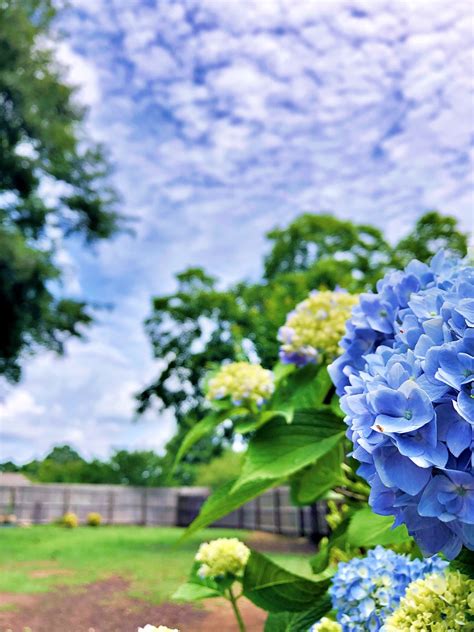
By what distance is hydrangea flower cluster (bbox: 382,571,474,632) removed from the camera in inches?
30.5

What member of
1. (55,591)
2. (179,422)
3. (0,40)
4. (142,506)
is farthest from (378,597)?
(142,506)

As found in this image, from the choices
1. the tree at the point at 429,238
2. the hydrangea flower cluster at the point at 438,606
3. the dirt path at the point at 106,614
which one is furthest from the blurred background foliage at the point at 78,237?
the hydrangea flower cluster at the point at 438,606

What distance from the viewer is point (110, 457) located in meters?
32.1

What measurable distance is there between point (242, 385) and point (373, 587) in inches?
30.2

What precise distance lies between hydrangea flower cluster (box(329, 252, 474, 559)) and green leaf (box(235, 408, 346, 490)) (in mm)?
412

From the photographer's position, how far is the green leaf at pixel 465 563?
821 millimetres

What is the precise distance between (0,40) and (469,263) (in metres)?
20.2

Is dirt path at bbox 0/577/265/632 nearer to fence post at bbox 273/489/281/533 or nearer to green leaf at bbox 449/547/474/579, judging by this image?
green leaf at bbox 449/547/474/579

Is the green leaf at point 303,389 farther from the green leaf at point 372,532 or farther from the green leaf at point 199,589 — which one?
the green leaf at point 199,589

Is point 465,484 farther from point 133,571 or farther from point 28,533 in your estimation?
point 28,533

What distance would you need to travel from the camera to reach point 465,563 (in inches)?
32.5

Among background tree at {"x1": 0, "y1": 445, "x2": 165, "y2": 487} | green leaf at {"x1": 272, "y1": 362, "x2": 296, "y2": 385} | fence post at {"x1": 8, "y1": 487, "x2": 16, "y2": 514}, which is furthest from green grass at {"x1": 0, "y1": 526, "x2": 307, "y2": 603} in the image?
background tree at {"x1": 0, "y1": 445, "x2": 165, "y2": 487}

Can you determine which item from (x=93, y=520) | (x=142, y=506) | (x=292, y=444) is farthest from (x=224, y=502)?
(x=142, y=506)

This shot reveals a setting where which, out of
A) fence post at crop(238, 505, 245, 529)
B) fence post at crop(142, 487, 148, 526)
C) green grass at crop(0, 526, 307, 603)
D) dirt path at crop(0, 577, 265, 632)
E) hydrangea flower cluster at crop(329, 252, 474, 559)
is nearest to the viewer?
hydrangea flower cluster at crop(329, 252, 474, 559)
